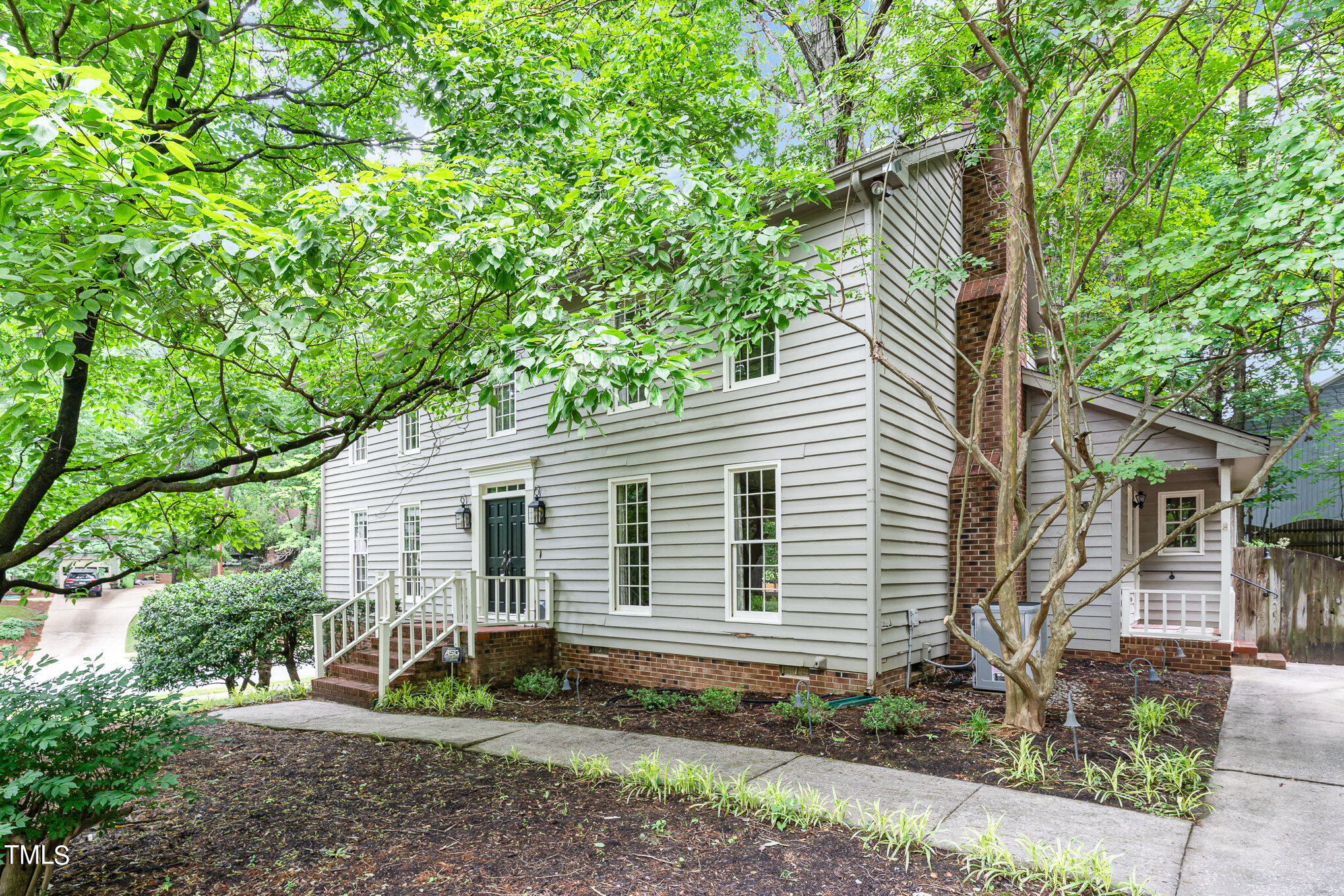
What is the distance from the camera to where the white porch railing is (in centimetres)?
914

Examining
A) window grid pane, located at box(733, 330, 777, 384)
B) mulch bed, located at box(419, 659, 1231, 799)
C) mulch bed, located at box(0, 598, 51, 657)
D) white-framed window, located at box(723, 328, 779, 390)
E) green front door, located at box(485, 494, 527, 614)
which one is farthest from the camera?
mulch bed, located at box(0, 598, 51, 657)

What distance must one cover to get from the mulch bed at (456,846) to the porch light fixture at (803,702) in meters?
2.11

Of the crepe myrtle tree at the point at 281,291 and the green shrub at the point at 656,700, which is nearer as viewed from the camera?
the crepe myrtle tree at the point at 281,291

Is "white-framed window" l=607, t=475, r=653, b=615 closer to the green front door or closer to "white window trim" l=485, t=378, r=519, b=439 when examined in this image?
the green front door

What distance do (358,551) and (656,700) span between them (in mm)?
9364

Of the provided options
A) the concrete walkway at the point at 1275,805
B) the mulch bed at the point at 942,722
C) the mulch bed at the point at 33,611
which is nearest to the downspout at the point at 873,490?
the mulch bed at the point at 942,722

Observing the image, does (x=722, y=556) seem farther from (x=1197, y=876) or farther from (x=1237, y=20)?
(x=1237, y=20)

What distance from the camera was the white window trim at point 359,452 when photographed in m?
14.8

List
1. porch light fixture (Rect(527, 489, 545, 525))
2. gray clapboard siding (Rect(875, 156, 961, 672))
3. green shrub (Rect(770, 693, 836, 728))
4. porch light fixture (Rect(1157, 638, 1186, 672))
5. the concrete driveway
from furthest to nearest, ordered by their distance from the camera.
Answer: the concrete driveway
porch light fixture (Rect(527, 489, 545, 525))
porch light fixture (Rect(1157, 638, 1186, 672))
gray clapboard siding (Rect(875, 156, 961, 672))
green shrub (Rect(770, 693, 836, 728))

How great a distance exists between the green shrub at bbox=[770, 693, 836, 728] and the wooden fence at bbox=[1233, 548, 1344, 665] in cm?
716

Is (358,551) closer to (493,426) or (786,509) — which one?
(493,426)

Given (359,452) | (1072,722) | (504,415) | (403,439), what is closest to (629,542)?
(504,415)

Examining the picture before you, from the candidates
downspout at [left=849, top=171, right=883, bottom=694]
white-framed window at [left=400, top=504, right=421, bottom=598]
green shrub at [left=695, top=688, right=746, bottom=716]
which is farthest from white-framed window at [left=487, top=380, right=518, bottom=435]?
downspout at [left=849, top=171, right=883, bottom=694]

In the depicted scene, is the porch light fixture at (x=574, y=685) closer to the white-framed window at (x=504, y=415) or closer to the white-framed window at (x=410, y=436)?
the white-framed window at (x=504, y=415)
